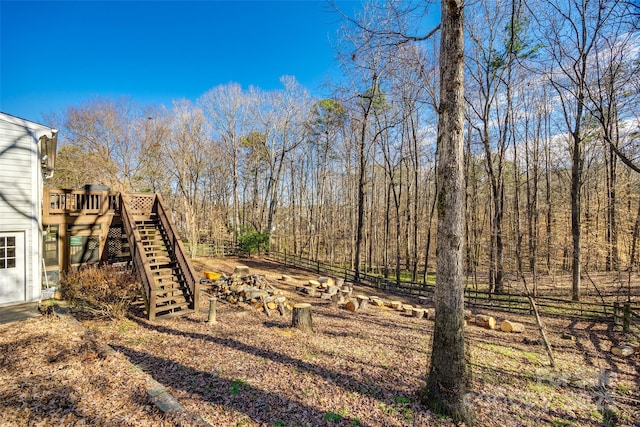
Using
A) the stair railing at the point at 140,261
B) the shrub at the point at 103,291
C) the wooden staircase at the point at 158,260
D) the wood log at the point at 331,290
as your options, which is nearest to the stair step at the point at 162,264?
the wooden staircase at the point at 158,260

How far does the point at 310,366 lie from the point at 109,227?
29.1 ft

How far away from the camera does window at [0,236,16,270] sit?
7.25 metres

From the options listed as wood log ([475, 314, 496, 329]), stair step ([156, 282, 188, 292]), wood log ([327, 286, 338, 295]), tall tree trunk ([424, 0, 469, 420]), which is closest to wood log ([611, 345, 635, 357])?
wood log ([475, 314, 496, 329])

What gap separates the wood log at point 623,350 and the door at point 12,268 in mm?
14413

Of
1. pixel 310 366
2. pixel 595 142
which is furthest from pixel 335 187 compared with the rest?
pixel 310 366

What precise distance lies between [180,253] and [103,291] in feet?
6.38

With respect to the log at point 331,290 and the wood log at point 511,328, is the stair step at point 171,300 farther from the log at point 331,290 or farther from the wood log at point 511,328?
the wood log at point 511,328

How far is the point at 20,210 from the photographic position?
294 inches

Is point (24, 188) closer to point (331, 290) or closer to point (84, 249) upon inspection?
point (84, 249)

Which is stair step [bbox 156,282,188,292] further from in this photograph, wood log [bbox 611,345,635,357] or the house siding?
wood log [bbox 611,345,635,357]

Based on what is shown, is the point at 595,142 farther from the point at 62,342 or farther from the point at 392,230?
the point at 62,342

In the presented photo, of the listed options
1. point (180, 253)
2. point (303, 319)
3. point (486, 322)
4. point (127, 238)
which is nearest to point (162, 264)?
point (180, 253)

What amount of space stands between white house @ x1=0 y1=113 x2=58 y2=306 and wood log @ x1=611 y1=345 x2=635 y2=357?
14.3 metres

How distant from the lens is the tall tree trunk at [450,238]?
12.3ft
